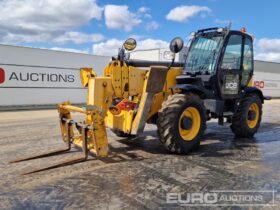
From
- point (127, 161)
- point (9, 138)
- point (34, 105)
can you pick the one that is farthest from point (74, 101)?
point (127, 161)

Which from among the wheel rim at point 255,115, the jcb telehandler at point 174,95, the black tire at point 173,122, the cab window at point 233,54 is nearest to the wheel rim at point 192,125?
the jcb telehandler at point 174,95

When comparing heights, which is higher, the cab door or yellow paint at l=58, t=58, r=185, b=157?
the cab door

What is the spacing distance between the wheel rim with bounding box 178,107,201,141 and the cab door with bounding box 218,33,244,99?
128 cm

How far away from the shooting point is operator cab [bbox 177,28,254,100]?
22.7 feet

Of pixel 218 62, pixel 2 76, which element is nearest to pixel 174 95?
pixel 218 62

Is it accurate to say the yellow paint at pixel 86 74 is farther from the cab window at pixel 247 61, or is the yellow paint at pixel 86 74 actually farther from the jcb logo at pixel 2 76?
the jcb logo at pixel 2 76

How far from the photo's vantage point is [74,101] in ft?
62.3

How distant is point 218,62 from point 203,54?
43 cm

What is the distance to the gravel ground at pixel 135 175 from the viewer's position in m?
3.86

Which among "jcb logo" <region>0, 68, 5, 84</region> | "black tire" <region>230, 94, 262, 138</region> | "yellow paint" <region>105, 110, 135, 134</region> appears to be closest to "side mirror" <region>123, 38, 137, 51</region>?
"yellow paint" <region>105, 110, 135, 134</region>

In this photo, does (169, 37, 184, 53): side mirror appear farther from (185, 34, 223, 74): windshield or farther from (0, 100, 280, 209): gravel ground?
(0, 100, 280, 209): gravel ground

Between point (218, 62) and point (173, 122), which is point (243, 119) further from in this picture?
point (173, 122)

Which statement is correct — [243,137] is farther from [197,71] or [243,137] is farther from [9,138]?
[9,138]

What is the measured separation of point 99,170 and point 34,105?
43.0 feet
